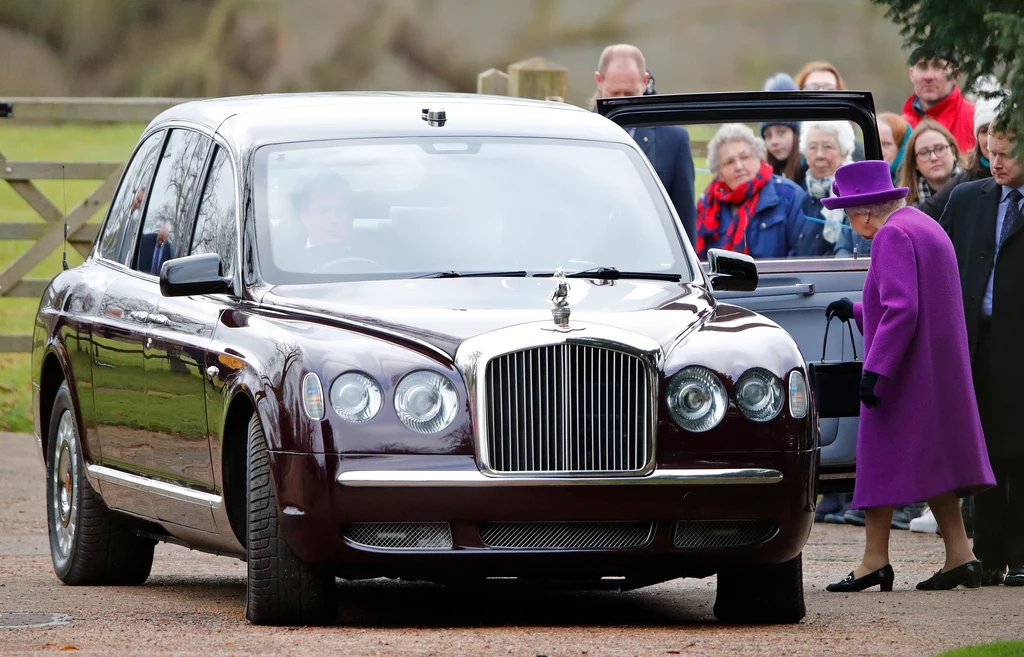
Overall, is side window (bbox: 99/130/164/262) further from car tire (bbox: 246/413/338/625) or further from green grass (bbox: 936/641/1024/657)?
green grass (bbox: 936/641/1024/657)

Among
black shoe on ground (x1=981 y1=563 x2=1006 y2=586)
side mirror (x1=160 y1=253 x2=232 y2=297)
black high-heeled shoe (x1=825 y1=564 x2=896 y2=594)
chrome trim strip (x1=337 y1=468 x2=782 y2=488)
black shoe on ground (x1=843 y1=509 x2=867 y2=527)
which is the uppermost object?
side mirror (x1=160 y1=253 x2=232 y2=297)

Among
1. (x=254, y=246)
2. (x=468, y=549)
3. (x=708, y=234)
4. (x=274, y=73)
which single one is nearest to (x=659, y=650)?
(x=468, y=549)

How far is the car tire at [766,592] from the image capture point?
23.3 feet

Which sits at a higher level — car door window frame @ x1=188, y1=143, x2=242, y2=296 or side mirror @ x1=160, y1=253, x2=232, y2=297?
car door window frame @ x1=188, y1=143, x2=242, y2=296

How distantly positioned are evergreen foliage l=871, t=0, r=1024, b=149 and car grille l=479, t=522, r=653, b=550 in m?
1.86

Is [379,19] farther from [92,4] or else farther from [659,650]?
[659,650]

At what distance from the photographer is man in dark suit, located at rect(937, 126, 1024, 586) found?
9023 millimetres

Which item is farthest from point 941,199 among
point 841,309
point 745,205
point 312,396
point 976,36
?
point 976,36

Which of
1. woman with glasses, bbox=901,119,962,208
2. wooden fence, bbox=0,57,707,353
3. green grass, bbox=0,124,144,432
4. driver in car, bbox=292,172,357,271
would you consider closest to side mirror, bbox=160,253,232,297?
driver in car, bbox=292,172,357,271

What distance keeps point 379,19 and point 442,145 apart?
75.0 ft

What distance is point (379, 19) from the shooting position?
99.6 feet

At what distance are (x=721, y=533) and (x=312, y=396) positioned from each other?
1.41 metres

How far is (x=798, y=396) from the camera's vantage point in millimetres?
6809

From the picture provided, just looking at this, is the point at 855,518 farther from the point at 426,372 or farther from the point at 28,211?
the point at 28,211
